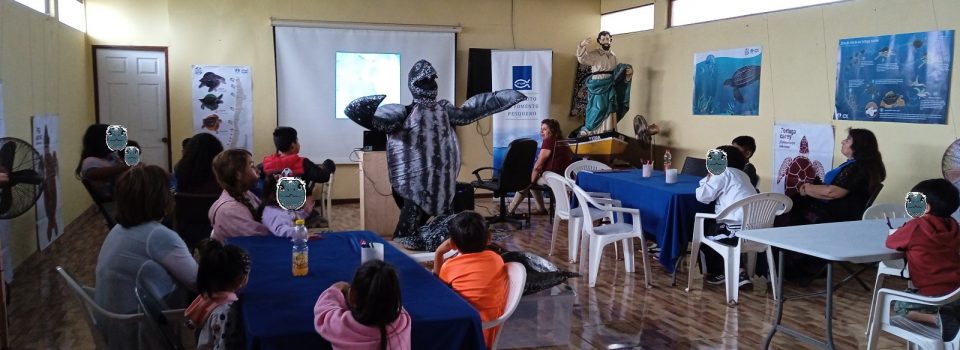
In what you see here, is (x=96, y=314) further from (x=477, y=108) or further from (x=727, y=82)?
(x=727, y=82)

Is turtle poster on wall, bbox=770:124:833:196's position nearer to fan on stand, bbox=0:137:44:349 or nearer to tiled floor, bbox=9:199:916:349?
tiled floor, bbox=9:199:916:349

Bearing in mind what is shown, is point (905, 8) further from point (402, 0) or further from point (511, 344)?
point (402, 0)

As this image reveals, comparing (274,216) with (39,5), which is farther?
(39,5)

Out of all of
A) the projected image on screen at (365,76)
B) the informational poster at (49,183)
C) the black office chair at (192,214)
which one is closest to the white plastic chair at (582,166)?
the projected image on screen at (365,76)

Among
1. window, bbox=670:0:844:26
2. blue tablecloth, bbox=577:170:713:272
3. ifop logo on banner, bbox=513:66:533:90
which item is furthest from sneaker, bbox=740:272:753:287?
ifop logo on banner, bbox=513:66:533:90

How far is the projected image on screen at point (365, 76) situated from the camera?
8.45m

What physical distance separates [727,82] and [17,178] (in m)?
5.92

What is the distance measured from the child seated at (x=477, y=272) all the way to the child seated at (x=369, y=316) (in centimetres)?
62

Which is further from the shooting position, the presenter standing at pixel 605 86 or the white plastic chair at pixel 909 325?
the presenter standing at pixel 605 86

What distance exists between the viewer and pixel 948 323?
278 centimetres

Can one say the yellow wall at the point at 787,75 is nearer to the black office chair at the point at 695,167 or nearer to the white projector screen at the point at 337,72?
the black office chair at the point at 695,167

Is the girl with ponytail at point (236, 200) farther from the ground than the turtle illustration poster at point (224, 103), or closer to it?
closer to it

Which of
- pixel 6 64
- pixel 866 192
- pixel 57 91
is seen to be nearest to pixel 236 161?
pixel 6 64

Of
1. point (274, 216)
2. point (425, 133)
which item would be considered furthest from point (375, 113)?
point (274, 216)
